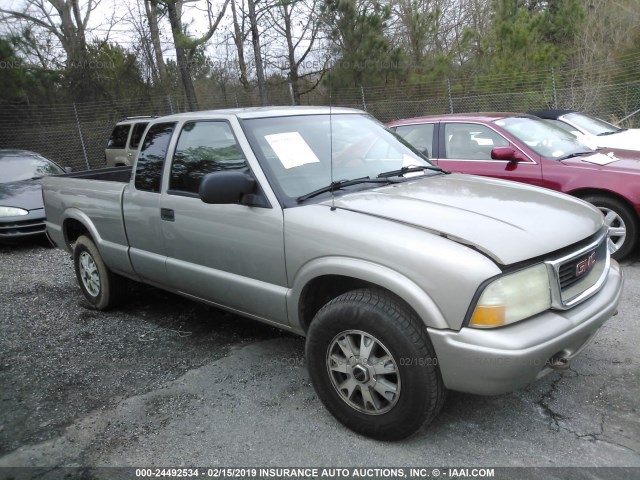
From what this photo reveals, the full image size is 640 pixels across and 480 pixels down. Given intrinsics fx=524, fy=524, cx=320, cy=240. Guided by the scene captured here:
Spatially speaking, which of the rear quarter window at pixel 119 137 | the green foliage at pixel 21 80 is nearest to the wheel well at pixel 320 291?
the rear quarter window at pixel 119 137

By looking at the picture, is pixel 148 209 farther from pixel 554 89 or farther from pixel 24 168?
pixel 554 89

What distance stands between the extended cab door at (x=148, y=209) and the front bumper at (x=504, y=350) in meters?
2.38

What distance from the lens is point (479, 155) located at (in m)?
6.15

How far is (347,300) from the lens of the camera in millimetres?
2699

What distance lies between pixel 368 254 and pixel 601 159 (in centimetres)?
417

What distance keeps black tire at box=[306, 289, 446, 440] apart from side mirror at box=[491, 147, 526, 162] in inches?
146

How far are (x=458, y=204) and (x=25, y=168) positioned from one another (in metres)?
8.19

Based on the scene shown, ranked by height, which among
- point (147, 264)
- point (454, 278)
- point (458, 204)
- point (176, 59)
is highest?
point (176, 59)

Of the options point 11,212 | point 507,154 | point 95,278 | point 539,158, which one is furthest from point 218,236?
point 11,212

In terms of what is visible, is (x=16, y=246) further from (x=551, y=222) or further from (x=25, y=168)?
(x=551, y=222)

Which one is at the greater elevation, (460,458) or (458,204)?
(458,204)

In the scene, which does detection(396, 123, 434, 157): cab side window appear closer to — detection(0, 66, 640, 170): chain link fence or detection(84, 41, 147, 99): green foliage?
detection(0, 66, 640, 170): chain link fence

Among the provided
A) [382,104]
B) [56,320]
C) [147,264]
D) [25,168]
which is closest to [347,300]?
[147,264]

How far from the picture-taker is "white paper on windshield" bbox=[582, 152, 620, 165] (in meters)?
5.52
